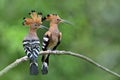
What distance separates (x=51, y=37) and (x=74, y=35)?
222 inches

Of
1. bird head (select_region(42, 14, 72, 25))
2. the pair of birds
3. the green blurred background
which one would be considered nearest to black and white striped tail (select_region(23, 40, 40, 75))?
the pair of birds

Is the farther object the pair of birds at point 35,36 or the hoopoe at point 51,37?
the hoopoe at point 51,37

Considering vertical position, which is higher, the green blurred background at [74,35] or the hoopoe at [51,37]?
the hoopoe at [51,37]

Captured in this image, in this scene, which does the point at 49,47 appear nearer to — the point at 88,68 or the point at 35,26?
the point at 35,26

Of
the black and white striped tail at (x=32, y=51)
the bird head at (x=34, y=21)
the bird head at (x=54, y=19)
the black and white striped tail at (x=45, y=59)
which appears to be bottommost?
the black and white striped tail at (x=45, y=59)

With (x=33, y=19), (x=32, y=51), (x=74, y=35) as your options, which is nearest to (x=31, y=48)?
(x=32, y=51)

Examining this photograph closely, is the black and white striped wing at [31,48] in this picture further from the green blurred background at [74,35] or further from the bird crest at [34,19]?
the green blurred background at [74,35]

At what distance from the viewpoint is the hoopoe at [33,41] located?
9.91ft

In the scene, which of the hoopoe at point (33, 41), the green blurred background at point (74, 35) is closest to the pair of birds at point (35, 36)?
the hoopoe at point (33, 41)

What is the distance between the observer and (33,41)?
3.09 meters

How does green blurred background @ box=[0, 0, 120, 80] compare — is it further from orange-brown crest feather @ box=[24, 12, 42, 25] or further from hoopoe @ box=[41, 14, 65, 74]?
orange-brown crest feather @ box=[24, 12, 42, 25]

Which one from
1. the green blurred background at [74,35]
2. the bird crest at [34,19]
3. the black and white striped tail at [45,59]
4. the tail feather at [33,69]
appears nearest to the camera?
the tail feather at [33,69]

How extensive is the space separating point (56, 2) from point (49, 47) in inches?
214

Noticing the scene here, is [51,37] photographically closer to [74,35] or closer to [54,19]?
[54,19]
